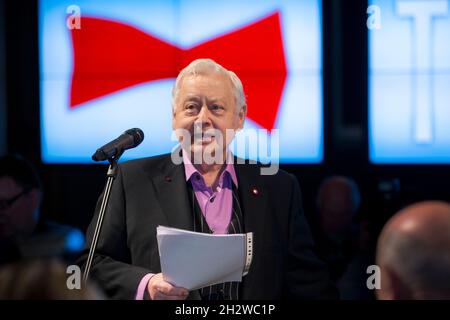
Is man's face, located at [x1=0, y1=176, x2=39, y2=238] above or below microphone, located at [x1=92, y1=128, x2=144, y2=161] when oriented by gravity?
below

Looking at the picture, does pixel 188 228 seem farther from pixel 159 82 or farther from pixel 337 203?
pixel 159 82

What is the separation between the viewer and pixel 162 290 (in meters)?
2.11

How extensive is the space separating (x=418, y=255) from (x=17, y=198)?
2.05 meters

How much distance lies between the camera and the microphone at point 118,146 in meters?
2.00

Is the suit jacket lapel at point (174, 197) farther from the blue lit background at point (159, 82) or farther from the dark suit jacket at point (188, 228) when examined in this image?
the blue lit background at point (159, 82)

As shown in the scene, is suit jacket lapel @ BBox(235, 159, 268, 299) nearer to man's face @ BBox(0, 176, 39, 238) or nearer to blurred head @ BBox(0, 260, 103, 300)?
man's face @ BBox(0, 176, 39, 238)

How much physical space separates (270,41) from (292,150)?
0.59 metres

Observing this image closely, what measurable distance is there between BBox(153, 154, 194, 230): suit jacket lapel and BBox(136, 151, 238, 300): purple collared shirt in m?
0.04

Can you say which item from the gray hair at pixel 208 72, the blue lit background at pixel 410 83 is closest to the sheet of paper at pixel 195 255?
the gray hair at pixel 208 72

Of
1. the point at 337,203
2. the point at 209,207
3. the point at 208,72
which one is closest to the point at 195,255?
the point at 209,207

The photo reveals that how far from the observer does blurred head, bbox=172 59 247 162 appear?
2.38 meters

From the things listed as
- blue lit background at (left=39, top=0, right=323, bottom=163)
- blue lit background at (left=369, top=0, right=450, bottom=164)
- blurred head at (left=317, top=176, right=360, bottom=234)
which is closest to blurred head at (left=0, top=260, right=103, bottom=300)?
blurred head at (left=317, top=176, right=360, bottom=234)

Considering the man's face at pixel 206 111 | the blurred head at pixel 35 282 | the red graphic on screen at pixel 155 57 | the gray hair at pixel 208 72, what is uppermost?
the red graphic on screen at pixel 155 57

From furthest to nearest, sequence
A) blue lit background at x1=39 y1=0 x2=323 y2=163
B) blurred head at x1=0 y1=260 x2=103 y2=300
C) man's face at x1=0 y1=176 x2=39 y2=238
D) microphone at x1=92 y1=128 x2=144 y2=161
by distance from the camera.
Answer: blue lit background at x1=39 y1=0 x2=323 y2=163, man's face at x1=0 y1=176 x2=39 y2=238, microphone at x1=92 y1=128 x2=144 y2=161, blurred head at x1=0 y1=260 x2=103 y2=300
